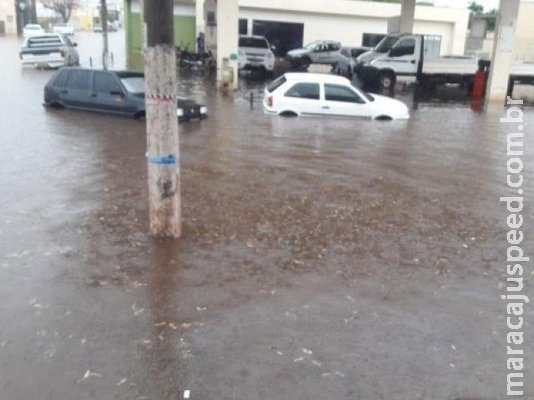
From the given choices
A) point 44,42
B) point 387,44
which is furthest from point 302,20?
point 44,42

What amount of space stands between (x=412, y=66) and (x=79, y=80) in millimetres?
15683

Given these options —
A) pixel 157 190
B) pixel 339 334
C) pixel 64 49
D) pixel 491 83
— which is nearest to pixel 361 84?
pixel 491 83

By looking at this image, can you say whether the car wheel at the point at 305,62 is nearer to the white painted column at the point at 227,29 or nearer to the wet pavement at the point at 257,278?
the white painted column at the point at 227,29

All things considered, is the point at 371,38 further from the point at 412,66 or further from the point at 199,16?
the point at 412,66

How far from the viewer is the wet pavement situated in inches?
180

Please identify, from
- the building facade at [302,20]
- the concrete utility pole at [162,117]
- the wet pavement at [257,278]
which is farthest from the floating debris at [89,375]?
the building facade at [302,20]

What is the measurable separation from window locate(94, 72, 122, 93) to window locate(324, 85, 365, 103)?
5.85 metres

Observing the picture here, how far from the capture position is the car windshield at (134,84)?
16312 millimetres

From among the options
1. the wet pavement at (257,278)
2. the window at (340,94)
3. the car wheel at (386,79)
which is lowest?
the wet pavement at (257,278)

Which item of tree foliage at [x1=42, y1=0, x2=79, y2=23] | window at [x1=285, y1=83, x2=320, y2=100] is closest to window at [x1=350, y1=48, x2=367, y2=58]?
window at [x1=285, y1=83, x2=320, y2=100]

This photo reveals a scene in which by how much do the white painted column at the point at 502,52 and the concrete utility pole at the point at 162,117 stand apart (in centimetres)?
1993

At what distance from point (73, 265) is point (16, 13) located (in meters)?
76.7

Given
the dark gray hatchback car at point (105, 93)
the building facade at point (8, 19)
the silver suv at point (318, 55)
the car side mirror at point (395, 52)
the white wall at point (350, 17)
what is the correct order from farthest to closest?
the building facade at point (8, 19) < the white wall at point (350, 17) < the silver suv at point (318, 55) < the car side mirror at point (395, 52) < the dark gray hatchback car at point (105, 93)

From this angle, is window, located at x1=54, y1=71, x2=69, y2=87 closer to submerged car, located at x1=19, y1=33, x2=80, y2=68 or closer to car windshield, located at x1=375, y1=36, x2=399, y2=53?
submerged car, located at x1=19, y1=33, x2=80, y2=68
